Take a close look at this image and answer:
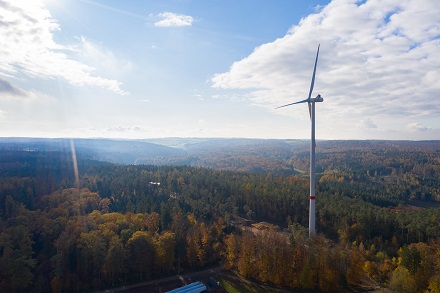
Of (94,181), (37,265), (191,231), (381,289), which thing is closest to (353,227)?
(381,289)

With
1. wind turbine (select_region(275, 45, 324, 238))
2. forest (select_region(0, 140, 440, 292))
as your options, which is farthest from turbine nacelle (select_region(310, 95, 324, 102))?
forest (select_region(0, 140, 440, 292))

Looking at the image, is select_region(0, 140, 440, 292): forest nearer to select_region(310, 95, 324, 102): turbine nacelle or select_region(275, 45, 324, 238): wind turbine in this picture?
select_region(275, 45, 324, 238): wind turbine

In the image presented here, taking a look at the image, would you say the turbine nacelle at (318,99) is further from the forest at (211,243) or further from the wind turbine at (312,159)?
the forest at (211,243)

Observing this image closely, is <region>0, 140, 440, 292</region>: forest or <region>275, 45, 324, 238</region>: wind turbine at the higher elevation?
<region>275, 45, 324, 238</region>: wind turbine

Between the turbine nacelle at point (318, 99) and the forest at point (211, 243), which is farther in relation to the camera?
the turbine nacelle at point (318, 99)

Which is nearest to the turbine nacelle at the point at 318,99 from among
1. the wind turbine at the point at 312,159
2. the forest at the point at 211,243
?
the wind turbine at the point at 312,159

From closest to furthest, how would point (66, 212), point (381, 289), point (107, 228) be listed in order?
point (381, 289), point (107, 228), point (66, 212)

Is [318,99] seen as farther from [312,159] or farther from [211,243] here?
[211,243]

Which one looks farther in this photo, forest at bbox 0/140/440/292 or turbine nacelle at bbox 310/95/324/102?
turbine nacelle at bbox 310/95/324/102

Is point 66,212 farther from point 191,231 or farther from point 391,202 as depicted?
point 391,202

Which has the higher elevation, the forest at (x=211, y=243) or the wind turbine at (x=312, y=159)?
the wind turbine at (x=312, y=159)

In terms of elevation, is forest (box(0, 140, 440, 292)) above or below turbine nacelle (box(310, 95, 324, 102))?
below
